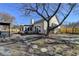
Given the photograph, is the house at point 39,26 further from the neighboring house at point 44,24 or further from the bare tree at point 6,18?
the bare tree at point 6,18

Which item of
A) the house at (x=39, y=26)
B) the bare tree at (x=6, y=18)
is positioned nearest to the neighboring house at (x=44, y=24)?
the house at (x=39, y=26)

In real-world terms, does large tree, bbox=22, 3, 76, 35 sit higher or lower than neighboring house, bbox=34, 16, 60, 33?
higher

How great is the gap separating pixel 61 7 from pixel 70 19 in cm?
15

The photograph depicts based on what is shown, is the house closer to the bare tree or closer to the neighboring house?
the neighboring house

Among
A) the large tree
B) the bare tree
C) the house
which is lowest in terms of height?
the house

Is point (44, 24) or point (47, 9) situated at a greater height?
point (47, 9)

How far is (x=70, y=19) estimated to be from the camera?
1.93m

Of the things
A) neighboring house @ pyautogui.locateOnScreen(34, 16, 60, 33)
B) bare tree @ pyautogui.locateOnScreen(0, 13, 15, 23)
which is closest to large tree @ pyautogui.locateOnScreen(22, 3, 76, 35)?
neighboring house @ pyautogui.locateOnScreen(34, 16, 60, 33)

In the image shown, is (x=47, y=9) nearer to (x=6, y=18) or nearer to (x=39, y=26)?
(x=39, y=26)

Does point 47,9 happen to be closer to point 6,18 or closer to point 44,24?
point 44,24

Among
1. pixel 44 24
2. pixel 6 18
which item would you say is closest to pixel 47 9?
pixel 44 24

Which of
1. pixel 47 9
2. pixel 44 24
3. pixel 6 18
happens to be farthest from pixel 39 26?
pixel 6 18

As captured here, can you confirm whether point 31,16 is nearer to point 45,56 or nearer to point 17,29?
point 17,29

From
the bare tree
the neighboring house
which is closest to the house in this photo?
the neighboring house
